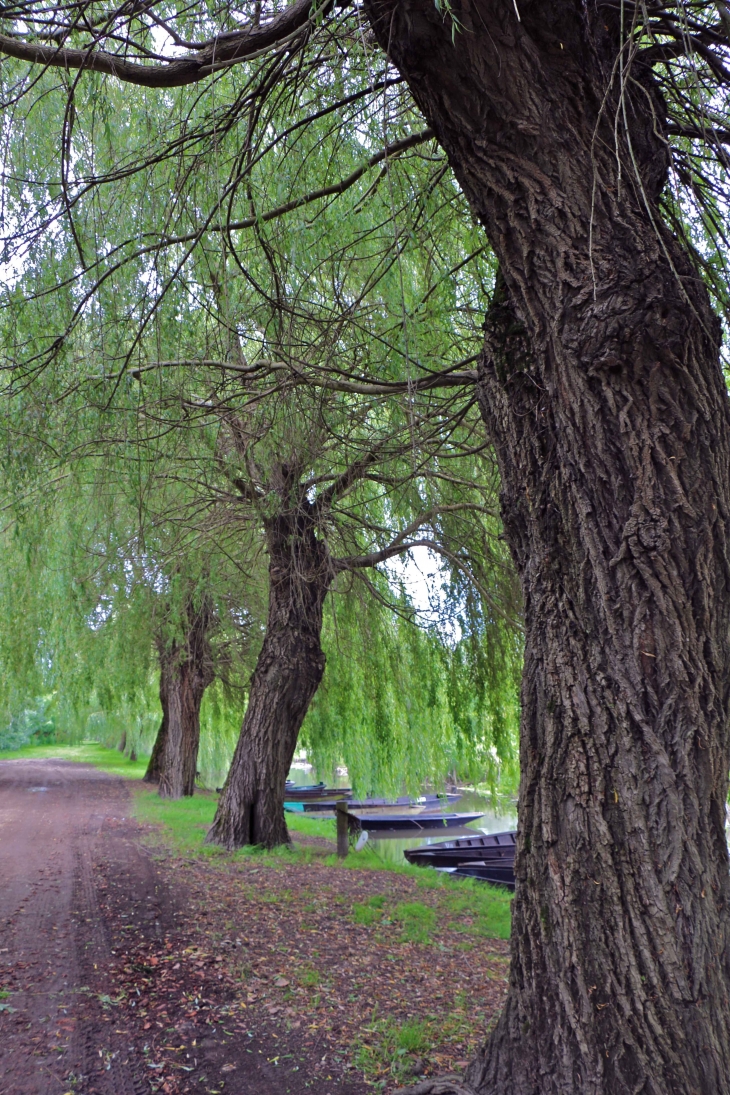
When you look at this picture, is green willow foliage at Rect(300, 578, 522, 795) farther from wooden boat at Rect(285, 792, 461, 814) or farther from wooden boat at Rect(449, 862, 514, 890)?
wooden boat at Rect(285, 792, 461, 814)

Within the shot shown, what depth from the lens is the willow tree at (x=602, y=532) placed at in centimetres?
213

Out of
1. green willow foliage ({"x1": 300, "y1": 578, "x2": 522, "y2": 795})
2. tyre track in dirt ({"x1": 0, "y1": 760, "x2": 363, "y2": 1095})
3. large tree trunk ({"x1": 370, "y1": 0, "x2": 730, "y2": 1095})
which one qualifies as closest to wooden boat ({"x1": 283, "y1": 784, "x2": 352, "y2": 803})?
green willow foliage ({"x1": 300, "y1": 578, "x2": 522, "y2": 795})

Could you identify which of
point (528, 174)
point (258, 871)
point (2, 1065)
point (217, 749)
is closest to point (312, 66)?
point (528, 174)

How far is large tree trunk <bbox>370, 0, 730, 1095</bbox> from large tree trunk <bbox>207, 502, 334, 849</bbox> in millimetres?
5446

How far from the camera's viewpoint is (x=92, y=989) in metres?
3.99

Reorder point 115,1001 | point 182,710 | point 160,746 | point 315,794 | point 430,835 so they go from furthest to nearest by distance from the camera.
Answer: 1. point 315,794
2. point 160,746
3. point 430,835
4. point 182,710
5. point 115,1001

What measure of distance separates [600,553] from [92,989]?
3.55 metres

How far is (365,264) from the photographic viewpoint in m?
5.43

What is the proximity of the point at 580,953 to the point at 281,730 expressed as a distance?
20.4ft

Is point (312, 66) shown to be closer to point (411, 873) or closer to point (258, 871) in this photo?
point (258, 871)

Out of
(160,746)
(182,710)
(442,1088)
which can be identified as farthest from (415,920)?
(160,746)

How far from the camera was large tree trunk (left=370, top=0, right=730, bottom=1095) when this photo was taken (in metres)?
2.13

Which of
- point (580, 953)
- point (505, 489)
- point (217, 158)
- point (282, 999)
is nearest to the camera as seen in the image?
point (580, 953)

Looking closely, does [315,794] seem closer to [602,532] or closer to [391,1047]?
[391,1047]
